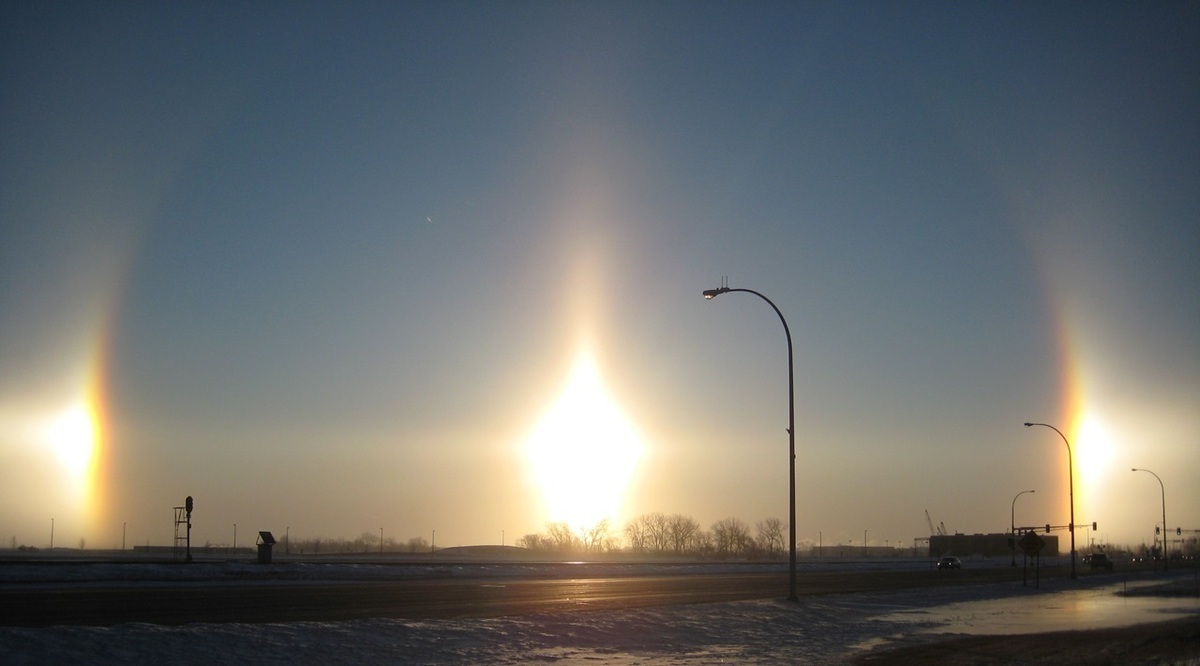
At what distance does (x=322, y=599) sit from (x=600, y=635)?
13.5m

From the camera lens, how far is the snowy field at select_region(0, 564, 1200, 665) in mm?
20703

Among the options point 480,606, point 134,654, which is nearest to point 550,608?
point 480,606

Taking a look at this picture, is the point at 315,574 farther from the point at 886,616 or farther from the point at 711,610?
the point at 886,616

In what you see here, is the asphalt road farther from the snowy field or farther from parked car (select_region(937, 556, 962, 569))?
parked car (select_region(937, 556, 962, 569))

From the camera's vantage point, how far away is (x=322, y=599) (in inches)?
1444

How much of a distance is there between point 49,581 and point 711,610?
31.3 meters

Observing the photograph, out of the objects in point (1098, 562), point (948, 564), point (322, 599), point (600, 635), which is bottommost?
point (1098, 562)

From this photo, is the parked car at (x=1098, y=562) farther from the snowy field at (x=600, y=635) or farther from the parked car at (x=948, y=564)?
the snowy field at (x=600, y=635)

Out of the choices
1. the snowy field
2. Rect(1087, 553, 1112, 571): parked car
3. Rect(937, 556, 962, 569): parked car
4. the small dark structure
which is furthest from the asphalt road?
Rect(1087, 553, 1112, 571): parked car

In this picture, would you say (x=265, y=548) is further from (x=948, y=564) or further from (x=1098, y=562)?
(x=1098, y=562)

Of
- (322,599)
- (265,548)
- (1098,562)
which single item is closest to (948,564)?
(1098,562)

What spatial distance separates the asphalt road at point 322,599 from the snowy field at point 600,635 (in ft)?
9.83

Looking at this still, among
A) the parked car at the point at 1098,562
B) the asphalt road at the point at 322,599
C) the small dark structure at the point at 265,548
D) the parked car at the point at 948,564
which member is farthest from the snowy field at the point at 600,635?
the parked car at the point at 1098,562

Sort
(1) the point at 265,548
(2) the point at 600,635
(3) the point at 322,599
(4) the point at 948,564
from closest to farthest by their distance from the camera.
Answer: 1. (2) the point at 600,635
2. (3) the point at 322,599
3. (1) the point at 265,548
4. (4) the point at 948,564
